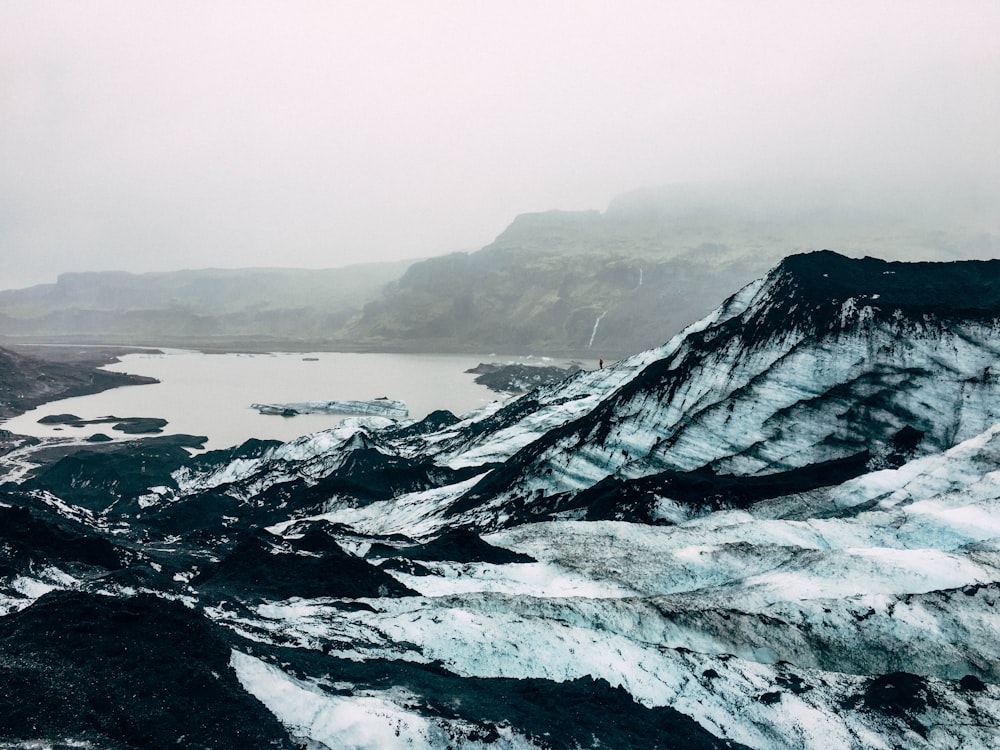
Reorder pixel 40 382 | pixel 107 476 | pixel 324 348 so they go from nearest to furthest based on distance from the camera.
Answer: pixel 107 476 → pixel 40 382 → pixel 324 348

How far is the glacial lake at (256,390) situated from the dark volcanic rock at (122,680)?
54.9 meters

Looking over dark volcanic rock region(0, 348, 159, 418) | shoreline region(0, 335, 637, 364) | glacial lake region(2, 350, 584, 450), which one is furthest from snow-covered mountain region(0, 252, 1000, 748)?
shoreline region(0, 335, 637, 364)

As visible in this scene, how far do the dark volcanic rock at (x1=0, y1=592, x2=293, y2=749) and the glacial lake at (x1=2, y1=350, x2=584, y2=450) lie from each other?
180ft

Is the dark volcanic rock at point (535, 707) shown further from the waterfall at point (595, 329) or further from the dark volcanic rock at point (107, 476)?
the waterfall at point (595, 329)

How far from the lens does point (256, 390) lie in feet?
336

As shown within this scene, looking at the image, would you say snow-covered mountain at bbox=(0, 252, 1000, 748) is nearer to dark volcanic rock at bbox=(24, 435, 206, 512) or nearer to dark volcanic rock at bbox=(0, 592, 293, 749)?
dark volcanic rock at bbox=(0, 592, 293, 749)

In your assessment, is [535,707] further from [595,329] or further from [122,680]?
[595,329]

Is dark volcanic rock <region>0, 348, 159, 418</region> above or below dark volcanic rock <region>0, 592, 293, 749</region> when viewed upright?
below

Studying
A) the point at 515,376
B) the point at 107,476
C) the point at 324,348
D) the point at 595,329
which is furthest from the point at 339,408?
the point at 595,329

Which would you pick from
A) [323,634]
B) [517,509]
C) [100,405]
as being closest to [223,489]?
[517,509]

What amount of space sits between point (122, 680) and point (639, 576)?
13169mm

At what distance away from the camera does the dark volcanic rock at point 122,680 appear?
9109 mm

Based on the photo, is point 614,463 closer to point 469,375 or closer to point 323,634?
point 323,634

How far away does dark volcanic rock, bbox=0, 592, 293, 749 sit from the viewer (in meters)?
9.11
